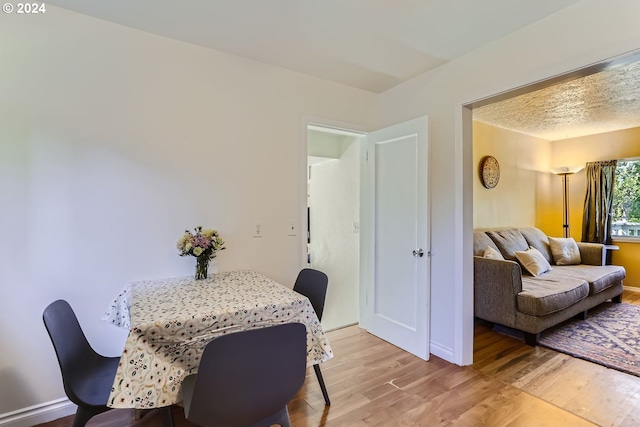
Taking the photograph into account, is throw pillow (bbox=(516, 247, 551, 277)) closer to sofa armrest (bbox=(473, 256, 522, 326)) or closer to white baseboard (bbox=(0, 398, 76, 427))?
sofa armrest (bbox=(473, 256, 522, 326))

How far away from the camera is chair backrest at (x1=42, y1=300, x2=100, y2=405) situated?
53.9 inches

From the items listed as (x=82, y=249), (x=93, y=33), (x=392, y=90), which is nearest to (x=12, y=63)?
(x=93, y=33)

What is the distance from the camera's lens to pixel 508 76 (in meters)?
2.21

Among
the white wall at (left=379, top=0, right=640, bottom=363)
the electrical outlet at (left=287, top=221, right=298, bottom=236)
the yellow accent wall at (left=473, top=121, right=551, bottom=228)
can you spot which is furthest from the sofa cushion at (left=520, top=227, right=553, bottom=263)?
the electrical outlet at (left=287, top=221, right=298, bottom=236)

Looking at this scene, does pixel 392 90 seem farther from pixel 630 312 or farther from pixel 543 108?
pixel 630 312

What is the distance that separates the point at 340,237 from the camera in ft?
13.0

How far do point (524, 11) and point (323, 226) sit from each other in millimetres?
2976

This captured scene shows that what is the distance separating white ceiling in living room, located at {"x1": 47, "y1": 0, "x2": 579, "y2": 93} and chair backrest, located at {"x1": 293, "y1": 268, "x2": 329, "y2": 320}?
5.55 ft

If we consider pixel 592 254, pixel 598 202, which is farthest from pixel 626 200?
pixel 592 254

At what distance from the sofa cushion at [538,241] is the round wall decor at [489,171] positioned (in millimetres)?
836

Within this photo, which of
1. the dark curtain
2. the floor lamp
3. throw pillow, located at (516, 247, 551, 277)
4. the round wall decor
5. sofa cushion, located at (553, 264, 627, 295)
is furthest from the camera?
the floor lamp

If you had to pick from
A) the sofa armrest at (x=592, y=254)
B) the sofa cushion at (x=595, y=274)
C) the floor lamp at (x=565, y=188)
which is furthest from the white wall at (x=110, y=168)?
the floor lamp at (x=565, y=188)

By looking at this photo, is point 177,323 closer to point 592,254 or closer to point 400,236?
point 400,236

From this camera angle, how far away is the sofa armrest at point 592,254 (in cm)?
441
